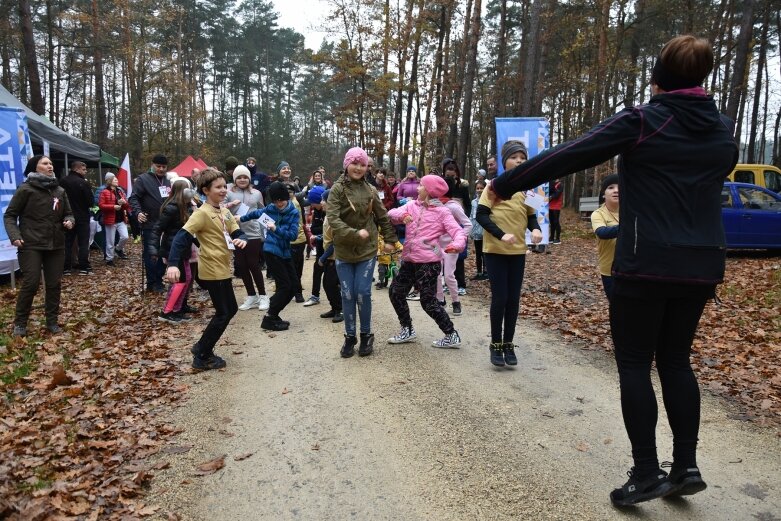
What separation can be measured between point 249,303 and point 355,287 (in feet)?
11.9

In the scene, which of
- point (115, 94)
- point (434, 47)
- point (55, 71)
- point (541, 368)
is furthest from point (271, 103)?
point (541, 368)

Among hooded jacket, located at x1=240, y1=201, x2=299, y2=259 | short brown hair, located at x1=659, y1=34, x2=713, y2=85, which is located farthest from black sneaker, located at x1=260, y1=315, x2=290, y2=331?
short brown hair, located at x1=659, y1=34, x2=713, y2=85

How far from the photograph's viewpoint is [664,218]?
98.3 inches

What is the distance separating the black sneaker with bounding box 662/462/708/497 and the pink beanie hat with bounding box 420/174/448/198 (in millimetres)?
3870

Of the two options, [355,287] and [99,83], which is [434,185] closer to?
[355,287]

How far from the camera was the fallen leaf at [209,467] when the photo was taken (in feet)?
11.4

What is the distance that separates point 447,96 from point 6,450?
27761 mm

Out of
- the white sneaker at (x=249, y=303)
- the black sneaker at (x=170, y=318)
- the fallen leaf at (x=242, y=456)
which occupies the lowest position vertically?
the fallen leaf at (x=242, y=456)

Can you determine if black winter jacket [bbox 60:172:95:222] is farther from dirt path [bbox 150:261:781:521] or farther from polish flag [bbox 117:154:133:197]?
dirt path [bbox 150:261:781:521]

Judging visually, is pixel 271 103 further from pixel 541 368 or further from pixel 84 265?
pixel 541 368

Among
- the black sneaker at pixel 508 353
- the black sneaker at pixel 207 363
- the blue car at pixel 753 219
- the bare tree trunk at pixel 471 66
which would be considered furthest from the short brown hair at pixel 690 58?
the bare tree trunk at pixel 471 66

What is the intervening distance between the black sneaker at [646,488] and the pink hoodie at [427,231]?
3482mm

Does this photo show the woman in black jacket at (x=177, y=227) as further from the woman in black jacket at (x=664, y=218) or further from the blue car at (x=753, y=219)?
the blue car at (x=753, y=219)

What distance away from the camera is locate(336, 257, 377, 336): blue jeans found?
573cm
